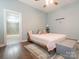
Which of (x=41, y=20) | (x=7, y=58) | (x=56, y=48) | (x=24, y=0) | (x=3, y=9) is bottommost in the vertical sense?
(x=7, y=58)

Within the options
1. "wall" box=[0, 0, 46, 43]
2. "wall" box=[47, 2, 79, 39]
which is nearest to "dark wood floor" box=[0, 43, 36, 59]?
"wall" box=[0, 0, 46, 43]

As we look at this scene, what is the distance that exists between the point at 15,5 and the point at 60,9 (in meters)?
3.31

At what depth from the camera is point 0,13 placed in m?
3.75

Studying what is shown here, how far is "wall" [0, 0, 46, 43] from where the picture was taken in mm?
3824

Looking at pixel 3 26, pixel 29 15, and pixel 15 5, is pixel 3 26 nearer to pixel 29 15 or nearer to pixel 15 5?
pixel 15 5

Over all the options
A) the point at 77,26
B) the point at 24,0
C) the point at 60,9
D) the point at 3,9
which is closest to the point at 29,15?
the point at 24,0

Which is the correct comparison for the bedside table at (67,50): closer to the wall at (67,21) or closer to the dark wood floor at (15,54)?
the dark wood floor at (15,54)

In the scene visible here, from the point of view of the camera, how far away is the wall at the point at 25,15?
3824 mm

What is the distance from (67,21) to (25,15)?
10.0 feet

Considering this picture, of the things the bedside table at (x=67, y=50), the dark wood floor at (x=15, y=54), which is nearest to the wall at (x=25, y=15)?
the dark wood floor at (x=15, y=54)

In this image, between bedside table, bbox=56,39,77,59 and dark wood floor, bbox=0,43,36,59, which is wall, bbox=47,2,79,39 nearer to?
bedside table, bbox=56,39,77,59

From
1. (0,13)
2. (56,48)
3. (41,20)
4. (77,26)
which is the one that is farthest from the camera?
(41,20)

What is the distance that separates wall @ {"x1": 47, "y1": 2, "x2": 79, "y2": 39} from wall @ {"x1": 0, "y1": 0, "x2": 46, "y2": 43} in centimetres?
113

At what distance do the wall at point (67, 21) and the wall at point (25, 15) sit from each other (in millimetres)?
1130
